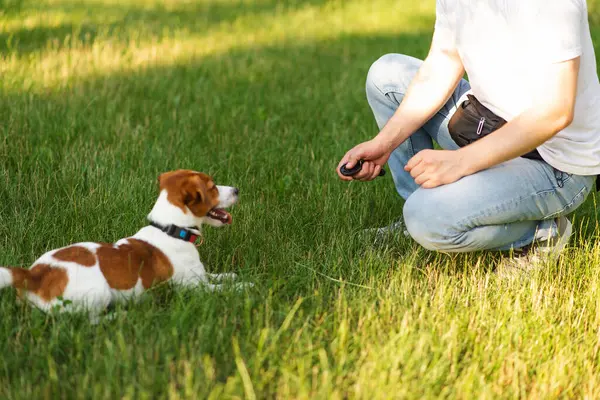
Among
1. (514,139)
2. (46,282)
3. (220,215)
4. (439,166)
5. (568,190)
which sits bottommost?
(46,282)

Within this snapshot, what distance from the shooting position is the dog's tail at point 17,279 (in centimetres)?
264

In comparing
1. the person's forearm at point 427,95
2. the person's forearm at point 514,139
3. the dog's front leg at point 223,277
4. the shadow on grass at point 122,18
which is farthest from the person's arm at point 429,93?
the shadow on grass at point 122,18

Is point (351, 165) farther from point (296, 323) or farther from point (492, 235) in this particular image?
point (296, 323)

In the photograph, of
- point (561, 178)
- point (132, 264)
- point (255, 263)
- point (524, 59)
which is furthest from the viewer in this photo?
point (255, 263)

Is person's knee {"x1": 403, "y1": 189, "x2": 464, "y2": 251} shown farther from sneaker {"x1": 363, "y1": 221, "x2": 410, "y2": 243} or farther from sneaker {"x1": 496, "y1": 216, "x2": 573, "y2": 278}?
sneaker {"x1": 363, "y1": 221, "x2": 410, "y2": 243}

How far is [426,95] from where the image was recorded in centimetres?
364

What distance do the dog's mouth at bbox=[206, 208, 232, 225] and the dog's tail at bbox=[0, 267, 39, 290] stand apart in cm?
77

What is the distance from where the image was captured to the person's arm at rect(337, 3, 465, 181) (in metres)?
3.59

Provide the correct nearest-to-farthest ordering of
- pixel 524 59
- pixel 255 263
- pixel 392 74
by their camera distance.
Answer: pixel 524 59, pixel 255 263, pixel 392 74

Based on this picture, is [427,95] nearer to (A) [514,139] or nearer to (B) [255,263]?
(A) [514,139]

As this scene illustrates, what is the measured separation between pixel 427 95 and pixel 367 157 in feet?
1.45

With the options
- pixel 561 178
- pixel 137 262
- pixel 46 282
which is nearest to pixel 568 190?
pixel 561 178

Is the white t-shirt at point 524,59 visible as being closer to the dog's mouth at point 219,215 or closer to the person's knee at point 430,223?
the person's knee at point 430,223

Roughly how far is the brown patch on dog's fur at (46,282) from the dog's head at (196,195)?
0.55 meters
